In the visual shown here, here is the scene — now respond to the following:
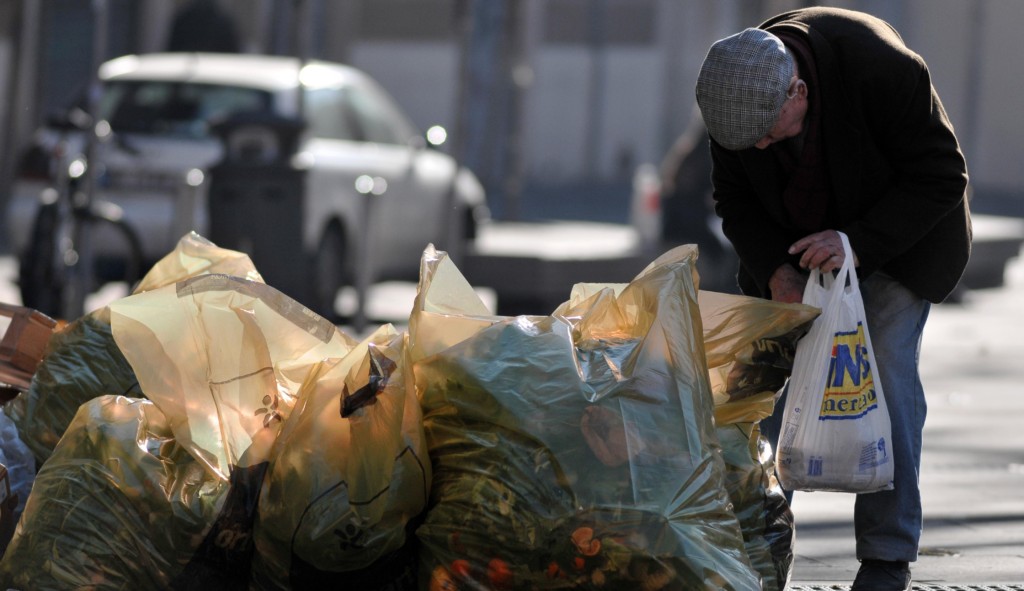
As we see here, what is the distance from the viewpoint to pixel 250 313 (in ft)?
11.8

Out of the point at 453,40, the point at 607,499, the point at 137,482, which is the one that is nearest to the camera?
the point at 607,499

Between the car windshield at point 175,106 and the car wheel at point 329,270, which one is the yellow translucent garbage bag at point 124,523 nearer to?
the car wheel at point 329,270

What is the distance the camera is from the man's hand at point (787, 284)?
378 cm

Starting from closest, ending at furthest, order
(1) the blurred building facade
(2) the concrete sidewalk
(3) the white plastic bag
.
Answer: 1. (3) the white plastic bag
2. (2) the concrete sidewalk
3. (1) the blurred building facade

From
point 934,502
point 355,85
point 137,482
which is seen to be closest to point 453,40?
point 355,85

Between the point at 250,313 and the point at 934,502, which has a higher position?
the point at 250,313

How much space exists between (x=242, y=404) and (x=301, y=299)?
6012mm

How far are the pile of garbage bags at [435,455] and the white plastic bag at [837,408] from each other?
0.07 m

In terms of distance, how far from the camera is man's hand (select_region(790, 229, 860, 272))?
361 centimetres

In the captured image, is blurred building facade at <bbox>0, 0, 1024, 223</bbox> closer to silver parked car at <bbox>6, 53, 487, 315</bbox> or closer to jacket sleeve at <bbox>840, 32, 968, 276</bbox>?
silver parked car at <bbox>6, 53, 487, 315</bbox>

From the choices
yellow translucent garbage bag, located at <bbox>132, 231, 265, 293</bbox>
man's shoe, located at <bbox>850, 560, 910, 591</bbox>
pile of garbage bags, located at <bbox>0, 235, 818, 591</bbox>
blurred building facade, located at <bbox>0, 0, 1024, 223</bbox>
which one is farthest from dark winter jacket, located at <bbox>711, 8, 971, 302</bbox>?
blurred building facade, located at <bbox>0, 0, 1024, 223</bbox>

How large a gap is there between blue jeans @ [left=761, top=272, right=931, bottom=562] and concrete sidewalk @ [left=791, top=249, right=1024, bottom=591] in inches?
16.3

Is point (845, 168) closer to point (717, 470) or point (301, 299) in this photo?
point (717, 470)

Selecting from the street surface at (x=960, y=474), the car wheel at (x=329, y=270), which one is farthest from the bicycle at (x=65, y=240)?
the street surface at (x=960, y=474)
